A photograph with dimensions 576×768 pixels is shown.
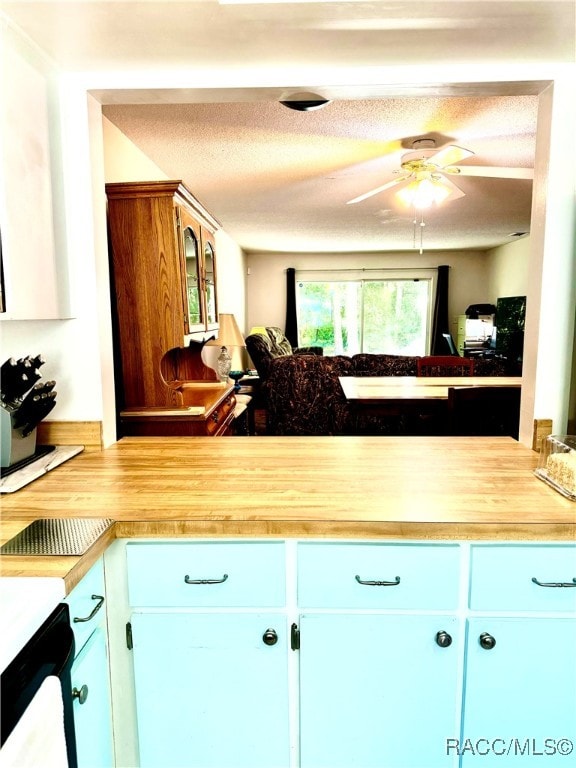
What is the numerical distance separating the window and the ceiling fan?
15.7 ft

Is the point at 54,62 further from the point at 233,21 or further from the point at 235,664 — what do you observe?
the point at 235,664

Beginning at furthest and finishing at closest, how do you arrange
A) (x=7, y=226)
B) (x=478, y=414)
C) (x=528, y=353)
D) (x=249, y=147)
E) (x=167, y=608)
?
(x=249, y=147)
(x=478, y=414)
(x=528, y=353)
(x=7, y=226)
(x=167, y=608)

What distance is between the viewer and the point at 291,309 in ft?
27.8

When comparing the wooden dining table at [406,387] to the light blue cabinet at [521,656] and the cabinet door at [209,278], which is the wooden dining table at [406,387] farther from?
the light blue cabinet at [521,656]

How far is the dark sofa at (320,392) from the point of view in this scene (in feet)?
13.6

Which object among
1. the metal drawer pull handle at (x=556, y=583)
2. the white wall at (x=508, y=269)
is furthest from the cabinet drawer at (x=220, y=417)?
the white wall at (x=508, y=269)

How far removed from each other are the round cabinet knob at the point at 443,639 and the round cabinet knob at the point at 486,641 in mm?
69

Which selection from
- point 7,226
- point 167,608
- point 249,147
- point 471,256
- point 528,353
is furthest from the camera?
point 471,256

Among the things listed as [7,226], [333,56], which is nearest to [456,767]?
[7,226]

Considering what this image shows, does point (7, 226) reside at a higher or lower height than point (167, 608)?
higher

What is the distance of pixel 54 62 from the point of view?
1410mm

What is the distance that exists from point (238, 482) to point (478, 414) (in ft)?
5.62

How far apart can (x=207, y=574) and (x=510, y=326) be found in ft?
21.6

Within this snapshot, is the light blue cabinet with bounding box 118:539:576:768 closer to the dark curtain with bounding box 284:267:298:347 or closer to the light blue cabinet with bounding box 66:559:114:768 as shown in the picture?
the light blue cabinet with bounding box 66:559:114:768
